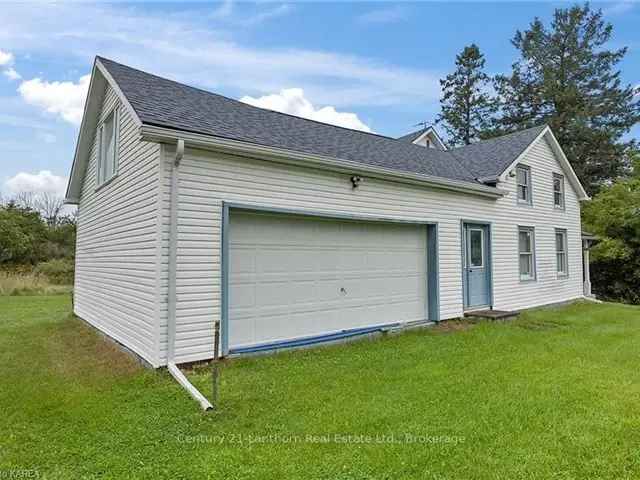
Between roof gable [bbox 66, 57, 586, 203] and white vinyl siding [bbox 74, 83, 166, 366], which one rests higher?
roof gable [bbox 66, 57, 586, 203]

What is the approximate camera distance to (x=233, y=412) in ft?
13.3

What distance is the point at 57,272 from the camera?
2055 centimetres

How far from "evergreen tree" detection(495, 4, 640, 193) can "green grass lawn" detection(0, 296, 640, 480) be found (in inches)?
843

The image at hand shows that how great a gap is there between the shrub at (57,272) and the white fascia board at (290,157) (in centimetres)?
1835

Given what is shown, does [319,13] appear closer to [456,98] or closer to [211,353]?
[211,353]

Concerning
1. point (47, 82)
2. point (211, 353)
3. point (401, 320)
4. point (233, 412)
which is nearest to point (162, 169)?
point (211, 353)

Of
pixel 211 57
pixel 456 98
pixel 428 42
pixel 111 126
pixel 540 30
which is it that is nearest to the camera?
pixel 111 126

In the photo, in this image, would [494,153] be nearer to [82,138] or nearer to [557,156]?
[557,156]

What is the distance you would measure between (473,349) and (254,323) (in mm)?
3533

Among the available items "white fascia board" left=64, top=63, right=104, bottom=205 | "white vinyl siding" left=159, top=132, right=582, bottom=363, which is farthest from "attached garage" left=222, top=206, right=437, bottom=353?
"white fascia board" left=64, top=63, right=104, bottom=205

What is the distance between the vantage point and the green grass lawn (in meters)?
3.07

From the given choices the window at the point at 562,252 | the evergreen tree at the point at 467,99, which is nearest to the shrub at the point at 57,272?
the window at the point at 562,252

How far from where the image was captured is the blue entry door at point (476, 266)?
9.67 meters

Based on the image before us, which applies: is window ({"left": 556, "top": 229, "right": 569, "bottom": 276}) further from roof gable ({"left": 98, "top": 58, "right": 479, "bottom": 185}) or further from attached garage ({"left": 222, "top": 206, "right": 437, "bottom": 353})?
attached garage ({"left": 222, "top": 206, "right": 437, "bottom": 353})
